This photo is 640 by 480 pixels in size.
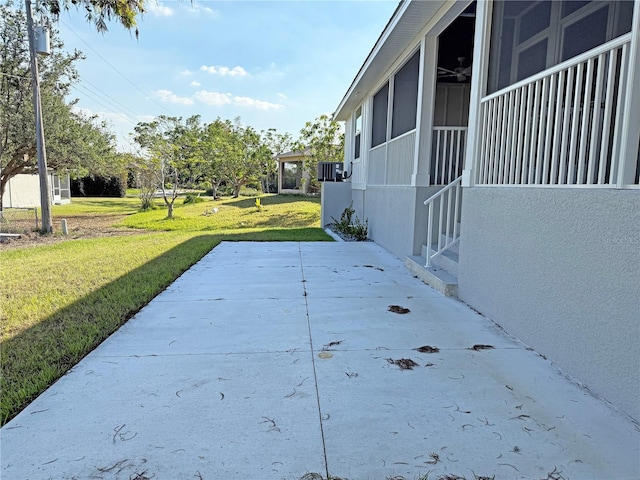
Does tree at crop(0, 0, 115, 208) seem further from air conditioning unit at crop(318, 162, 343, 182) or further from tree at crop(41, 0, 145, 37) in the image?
air conditioning unit at crop(318, 162, 343, 182)

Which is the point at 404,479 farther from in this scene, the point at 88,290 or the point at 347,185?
the point at 347,185

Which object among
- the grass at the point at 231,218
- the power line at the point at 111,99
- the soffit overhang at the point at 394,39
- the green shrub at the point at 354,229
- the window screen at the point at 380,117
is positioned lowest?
the grass at the point at 231,218

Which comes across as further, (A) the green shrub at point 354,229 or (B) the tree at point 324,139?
(B) the tree at point 324,139

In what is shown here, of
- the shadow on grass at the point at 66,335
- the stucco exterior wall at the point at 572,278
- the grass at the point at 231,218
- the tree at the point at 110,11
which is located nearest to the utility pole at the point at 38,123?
the grass at the point at 231,218

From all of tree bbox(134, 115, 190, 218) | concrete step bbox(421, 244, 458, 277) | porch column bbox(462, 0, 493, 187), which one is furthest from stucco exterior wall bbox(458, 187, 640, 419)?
tree bbox(134, 115, 190, 218)

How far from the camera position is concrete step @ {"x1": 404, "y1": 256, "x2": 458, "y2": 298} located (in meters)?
4.57

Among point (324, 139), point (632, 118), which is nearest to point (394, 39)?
point (632, 118)

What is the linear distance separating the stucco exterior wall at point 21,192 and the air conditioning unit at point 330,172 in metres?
17.8

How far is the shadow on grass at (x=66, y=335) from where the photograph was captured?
2.57 m

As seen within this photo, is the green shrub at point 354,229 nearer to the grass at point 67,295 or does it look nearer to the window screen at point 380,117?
the grass at point 67,295

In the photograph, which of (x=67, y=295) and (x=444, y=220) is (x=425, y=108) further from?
(x=67, y=295)

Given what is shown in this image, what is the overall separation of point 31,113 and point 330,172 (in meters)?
9.84

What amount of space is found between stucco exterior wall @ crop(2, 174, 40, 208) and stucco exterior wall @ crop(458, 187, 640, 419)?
84.1 feet

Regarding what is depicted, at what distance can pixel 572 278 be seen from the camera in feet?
8.84
